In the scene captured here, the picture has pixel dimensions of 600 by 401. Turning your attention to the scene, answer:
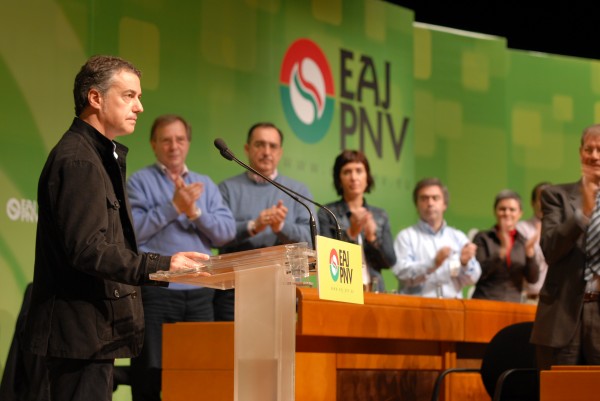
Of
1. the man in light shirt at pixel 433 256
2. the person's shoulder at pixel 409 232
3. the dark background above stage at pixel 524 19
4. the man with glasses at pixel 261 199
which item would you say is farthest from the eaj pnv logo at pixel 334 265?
the dark background above stage at pixel 524 19

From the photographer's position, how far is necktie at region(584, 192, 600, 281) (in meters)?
4.02

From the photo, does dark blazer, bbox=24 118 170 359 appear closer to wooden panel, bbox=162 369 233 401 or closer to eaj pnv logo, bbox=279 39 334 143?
wooden panel, bbox=162 369 233 401

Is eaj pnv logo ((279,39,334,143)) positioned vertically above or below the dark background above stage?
below

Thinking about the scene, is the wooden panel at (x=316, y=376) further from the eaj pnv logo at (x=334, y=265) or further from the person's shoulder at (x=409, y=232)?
the person's shoulder at (x=409, y=232)

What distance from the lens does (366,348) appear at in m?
4.52

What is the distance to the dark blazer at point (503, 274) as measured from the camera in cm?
615

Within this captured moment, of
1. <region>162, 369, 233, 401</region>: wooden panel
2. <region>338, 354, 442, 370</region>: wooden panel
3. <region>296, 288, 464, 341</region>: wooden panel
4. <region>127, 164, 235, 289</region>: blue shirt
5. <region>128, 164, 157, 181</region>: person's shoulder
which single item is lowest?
<region>162, 369, 233, 401</region>: wooden panel

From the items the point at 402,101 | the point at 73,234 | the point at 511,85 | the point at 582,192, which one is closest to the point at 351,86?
the point at 402,101

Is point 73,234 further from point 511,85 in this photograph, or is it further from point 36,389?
point 511,85

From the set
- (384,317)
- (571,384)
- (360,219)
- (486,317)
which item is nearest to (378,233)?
(360,219)

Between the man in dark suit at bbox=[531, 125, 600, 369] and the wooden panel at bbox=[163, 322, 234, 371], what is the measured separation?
1265 mm

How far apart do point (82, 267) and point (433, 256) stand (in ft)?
11.7

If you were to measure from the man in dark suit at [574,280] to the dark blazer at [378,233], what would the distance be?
1288 mm

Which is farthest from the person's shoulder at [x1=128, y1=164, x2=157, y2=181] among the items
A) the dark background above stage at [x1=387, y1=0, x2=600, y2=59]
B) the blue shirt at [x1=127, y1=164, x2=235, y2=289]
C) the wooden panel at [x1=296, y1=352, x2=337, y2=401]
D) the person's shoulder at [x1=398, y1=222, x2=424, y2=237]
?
the dark background above stage at [x1=387, y1=0, x2=600, y2=59]
